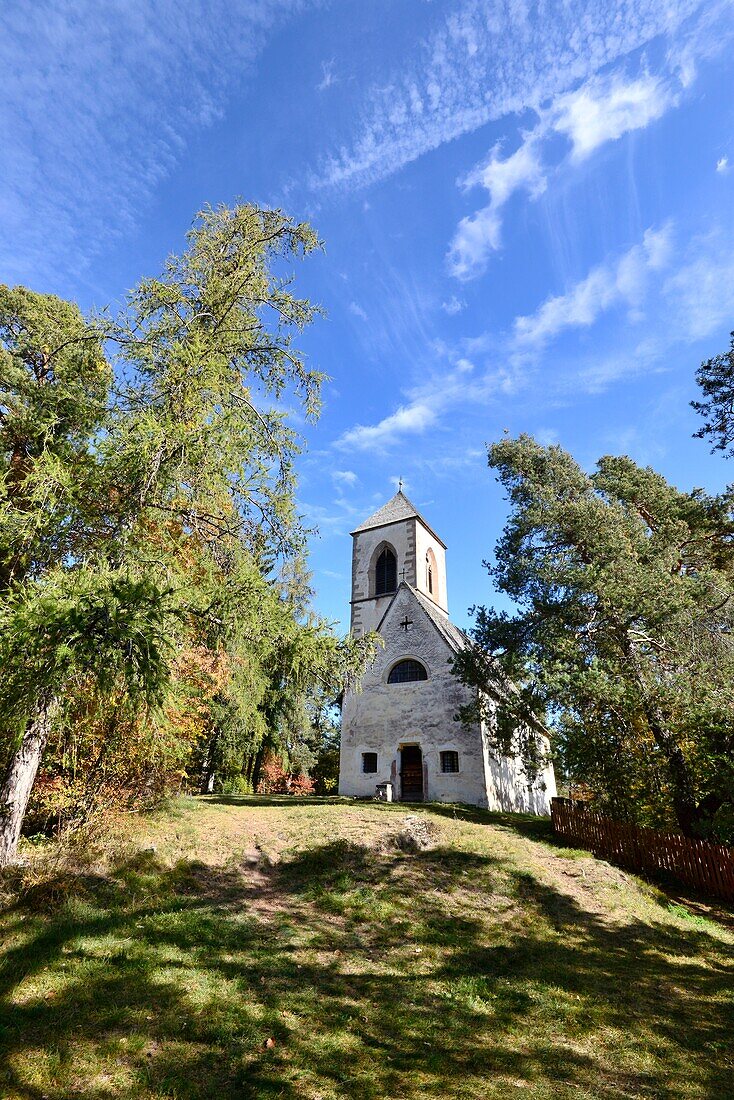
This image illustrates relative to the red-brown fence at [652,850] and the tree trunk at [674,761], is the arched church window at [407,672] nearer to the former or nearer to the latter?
the red-brown fence at [652,850]

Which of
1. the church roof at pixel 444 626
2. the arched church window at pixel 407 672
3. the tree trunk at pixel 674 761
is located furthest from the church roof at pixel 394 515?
the tree trunk at pixel 674 761

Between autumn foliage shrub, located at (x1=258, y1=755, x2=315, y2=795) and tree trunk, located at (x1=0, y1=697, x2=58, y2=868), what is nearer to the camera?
tree trunk, located at (x1=0, y1=697, x2=58, y2=868)

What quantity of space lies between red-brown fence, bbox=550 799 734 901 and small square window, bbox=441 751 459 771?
4.90 metres

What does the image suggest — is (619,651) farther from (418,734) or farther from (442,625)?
(442,625)

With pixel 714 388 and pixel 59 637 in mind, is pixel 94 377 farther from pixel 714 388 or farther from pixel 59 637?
pixel 714 388

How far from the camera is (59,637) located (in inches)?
216

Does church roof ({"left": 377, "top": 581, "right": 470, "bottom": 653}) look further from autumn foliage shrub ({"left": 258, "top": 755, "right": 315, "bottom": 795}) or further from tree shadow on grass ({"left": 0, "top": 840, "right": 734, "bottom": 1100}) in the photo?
autumn foliage shrub ({"left": 258, "top": 755, "right": 315, "bottom": 795})

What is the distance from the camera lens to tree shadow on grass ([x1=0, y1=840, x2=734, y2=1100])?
15.0 feet

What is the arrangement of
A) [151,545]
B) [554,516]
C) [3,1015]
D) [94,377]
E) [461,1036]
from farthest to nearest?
[554,516], [94,377], [151,545], [461,1036], [3,1015]

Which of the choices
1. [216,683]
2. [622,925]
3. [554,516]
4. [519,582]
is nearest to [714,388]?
[554,516]

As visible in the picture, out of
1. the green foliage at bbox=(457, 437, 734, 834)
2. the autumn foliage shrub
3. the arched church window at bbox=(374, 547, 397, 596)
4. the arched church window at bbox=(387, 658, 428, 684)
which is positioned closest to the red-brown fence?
the green foliage at bbox=(457, 437, 734, 834)

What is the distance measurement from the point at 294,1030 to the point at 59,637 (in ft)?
15.6

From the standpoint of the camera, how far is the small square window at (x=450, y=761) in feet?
61.6

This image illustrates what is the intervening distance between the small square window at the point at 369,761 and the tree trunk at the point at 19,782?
575 inches
